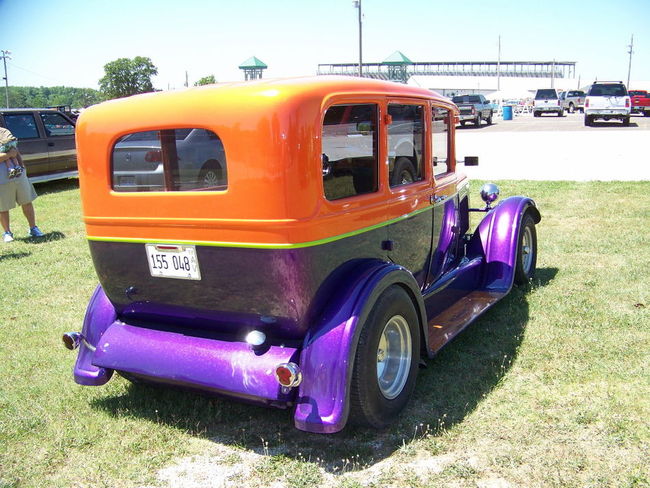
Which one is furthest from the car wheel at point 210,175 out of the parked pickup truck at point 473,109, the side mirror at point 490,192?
the parked pickup truck at point 473,109

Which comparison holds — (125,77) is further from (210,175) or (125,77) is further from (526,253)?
(210,175)

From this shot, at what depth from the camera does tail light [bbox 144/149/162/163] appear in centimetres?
309

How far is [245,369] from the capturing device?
9.56 feet

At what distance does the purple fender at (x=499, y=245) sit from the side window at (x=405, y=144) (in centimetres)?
127

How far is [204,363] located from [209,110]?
126 cm

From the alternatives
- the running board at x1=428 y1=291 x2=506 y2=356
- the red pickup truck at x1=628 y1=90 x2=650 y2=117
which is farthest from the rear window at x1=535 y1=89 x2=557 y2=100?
the running board at x1=428 y1=291 x2=506 y2=356

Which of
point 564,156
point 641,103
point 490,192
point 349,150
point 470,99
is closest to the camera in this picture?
point 349,150

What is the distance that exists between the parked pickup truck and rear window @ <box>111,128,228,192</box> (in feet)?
92.5

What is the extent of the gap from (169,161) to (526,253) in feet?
12.0

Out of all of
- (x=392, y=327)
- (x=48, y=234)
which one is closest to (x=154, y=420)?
(x=392, y=327)

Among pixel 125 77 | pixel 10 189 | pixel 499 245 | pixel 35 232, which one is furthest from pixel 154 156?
pixel 125 77

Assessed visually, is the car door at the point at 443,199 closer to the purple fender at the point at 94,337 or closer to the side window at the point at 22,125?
the purple fender at the point at 94,337

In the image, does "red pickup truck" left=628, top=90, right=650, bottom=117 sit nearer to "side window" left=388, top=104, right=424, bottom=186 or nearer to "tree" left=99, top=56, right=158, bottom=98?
"side window" left=388, top=104, right=424, bottom=186

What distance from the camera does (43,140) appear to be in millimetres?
12273
